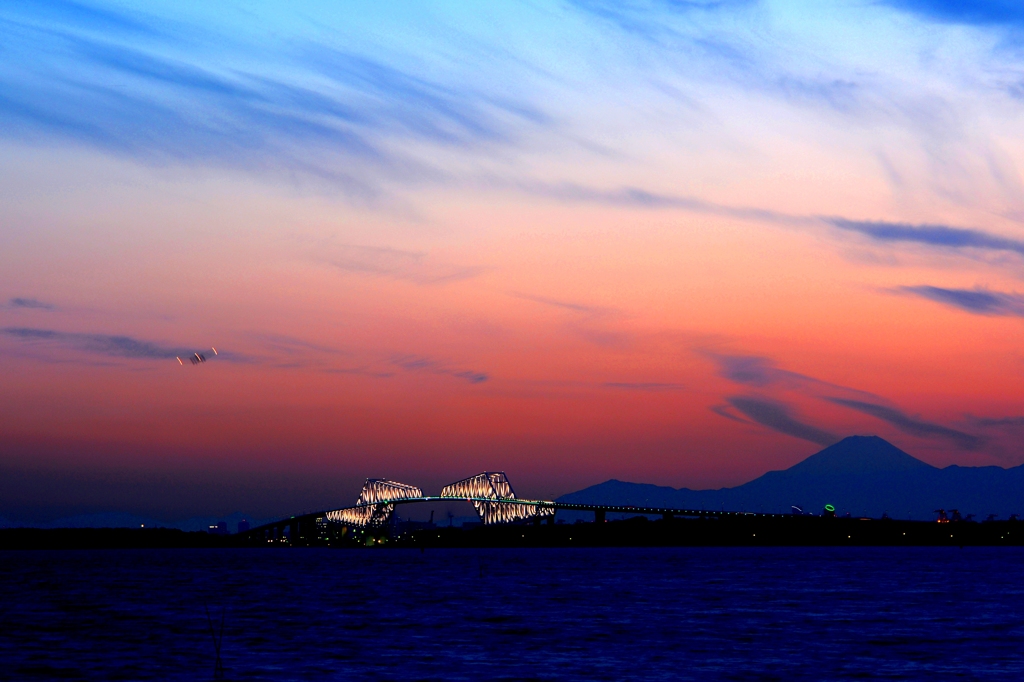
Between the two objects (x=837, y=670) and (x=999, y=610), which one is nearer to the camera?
(x=837, y=670)

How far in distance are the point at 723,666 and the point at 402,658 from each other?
14.5 m

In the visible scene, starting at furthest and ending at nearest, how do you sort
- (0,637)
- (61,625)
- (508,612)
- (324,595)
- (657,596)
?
(324,595), (657,596), (508,612), (61,625), (0,637)

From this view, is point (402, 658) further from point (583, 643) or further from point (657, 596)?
point (657, 596)

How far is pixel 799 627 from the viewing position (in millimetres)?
70938

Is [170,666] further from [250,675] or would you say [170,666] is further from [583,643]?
[583,643]

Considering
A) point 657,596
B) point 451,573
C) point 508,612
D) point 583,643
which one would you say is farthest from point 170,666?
point 451,573

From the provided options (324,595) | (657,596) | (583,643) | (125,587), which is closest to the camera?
(583,643)

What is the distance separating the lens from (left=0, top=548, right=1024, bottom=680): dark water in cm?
5294

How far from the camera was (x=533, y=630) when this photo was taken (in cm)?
7094

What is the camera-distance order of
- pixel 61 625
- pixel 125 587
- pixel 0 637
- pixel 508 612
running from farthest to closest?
1. pixel 125 587
2. pixel 508 612
3. pixel 61 625
4. pixel 0 637

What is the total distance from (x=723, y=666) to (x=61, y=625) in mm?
45932

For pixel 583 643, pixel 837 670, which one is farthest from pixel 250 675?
pixel 837 670

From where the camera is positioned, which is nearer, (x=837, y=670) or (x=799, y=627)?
(x=837, y=670)

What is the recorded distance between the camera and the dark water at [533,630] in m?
52.9
